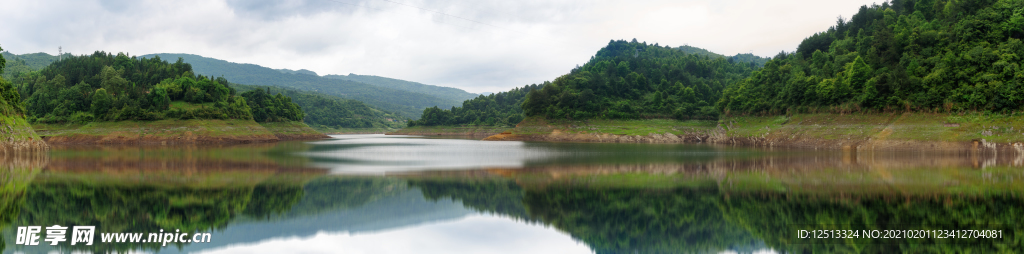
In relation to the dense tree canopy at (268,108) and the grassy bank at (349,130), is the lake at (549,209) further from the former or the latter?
the grassy bank at (349,130)

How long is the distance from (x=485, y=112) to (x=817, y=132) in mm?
93317

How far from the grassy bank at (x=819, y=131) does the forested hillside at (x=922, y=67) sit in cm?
165

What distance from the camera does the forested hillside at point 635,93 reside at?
9131cm

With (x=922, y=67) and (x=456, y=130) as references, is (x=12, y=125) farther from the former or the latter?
(x=456, y=130)

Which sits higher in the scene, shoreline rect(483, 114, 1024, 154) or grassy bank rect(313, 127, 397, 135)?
shoreline rect(483, 114, 1024, 154)

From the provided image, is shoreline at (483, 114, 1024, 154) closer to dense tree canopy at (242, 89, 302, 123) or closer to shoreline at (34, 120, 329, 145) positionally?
dense tree canopy at (242, 89, 302, 123)

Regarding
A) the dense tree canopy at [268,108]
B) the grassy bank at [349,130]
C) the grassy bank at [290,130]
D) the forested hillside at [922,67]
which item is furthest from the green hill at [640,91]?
the grassy bank at [349,130]

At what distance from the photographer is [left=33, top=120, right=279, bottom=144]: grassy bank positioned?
6275cm

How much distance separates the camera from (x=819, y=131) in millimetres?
56469

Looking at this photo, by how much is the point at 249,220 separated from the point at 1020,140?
2097 inches

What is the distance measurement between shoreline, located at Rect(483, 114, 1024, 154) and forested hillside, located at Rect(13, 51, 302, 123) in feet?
160

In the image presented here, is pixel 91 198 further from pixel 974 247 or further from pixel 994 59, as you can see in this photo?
pixel 994 59

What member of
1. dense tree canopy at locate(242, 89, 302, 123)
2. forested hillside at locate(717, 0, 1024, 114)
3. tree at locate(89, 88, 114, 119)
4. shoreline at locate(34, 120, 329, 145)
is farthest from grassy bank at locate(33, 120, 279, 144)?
forested hillside at locate(717, 0, 1024, 114)

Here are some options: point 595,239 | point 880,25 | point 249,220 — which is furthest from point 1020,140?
point 249,220
